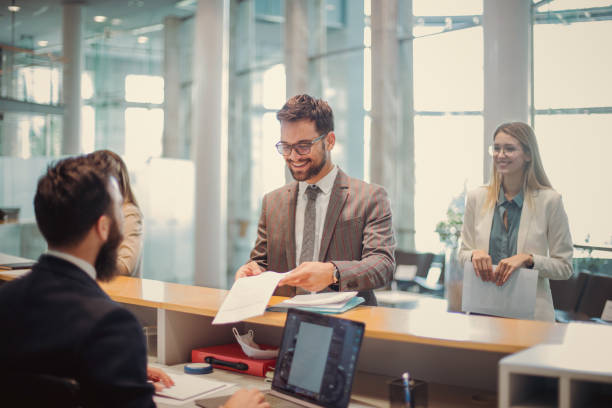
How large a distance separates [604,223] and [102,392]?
5573mm

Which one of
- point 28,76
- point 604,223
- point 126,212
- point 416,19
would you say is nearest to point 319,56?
point 416,19

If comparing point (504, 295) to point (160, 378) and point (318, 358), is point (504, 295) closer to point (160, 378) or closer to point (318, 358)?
point (318, 358)

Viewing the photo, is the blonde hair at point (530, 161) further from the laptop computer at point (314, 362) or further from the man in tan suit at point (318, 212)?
the laptop computer at point (314, 362)

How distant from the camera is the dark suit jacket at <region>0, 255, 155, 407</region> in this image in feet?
4.70

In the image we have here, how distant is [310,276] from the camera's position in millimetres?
2164

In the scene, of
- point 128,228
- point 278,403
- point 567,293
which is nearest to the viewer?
point 278,403

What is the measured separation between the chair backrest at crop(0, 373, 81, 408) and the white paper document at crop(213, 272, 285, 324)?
70 centimetres

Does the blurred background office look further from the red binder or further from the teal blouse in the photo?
the red binder

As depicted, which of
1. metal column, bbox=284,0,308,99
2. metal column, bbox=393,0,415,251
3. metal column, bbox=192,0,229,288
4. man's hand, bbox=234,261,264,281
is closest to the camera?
man's hand, bbox=234,261,264,281

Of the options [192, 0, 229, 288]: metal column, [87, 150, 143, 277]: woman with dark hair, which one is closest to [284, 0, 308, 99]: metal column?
[192, 0, 229, 288]: metal column

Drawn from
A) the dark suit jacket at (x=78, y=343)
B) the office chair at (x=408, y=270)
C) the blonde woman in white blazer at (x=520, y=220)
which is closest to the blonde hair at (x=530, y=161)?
the blonde woman in white blazer at (x=520, y=220)

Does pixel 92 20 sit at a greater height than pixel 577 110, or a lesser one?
greater

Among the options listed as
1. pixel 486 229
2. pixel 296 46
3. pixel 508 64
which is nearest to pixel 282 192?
pixel 486 229

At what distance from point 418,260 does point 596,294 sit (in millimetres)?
2602
